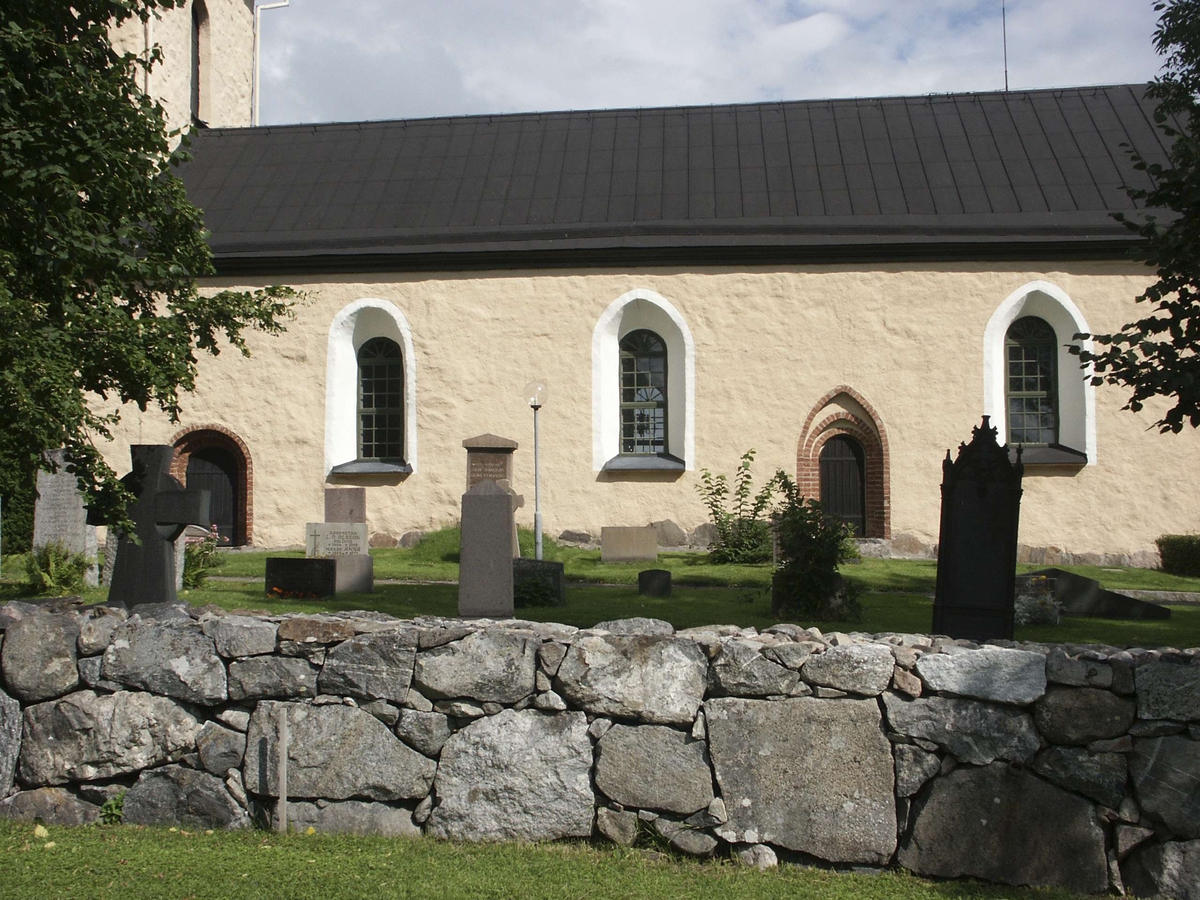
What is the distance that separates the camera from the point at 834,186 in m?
17.6

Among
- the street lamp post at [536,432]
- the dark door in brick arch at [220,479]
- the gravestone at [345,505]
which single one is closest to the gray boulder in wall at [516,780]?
the gravestone at [345,505]

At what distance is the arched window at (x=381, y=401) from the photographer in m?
18.0

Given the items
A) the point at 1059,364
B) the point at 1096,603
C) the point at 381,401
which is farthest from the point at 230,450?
the point at 1059,364

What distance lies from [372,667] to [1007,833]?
9.83 ft

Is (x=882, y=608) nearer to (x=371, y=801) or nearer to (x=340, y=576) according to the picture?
(x=340, y=576)

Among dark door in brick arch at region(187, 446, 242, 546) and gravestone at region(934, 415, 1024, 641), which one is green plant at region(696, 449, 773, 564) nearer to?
gravestone at region(934, 415, 1024, 641)

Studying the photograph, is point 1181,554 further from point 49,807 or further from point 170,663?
point 49,807

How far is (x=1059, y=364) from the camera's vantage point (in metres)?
16.8

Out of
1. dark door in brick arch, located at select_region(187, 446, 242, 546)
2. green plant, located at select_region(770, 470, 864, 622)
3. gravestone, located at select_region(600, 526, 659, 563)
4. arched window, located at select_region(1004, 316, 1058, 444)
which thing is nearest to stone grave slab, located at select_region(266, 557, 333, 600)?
green plant, located at select_region(770, 470, 864, 622)

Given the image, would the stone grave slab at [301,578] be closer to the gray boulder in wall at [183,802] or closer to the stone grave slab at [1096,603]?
the gray boulder in wall at [183,802]

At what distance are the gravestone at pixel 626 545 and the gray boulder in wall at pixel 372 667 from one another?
Result: 9700mm

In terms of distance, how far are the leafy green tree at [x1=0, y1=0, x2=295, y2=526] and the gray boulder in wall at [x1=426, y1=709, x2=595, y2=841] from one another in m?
3.09

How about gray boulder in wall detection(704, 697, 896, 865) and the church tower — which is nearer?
gray boulder in wall detection(704, 697, 896, 865)

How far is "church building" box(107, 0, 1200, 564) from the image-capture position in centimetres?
1639
